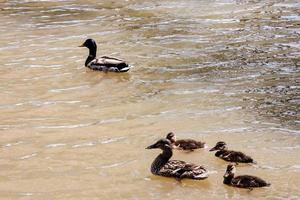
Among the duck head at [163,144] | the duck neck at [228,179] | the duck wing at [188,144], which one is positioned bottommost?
the duck neck at [228,179]

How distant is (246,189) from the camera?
383 inches

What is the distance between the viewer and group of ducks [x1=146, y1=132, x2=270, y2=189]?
383 inches

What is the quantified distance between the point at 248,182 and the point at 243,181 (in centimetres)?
8

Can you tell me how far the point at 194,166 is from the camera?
10164 mm

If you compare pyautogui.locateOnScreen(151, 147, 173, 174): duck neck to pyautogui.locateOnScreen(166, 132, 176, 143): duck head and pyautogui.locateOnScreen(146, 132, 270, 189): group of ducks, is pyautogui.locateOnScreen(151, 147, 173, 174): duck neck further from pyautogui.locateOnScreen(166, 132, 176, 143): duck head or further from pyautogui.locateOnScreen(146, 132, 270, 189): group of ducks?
pyautogui.locateOnScreen(166, 132, 176, 143): duck head

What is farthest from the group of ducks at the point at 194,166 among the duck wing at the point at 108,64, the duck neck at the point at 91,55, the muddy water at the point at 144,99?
the duck neck at the point at 91,55

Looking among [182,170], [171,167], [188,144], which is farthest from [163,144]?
[188,144]

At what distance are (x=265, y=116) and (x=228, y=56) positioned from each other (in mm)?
4891

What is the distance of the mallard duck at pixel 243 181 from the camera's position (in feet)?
31.7

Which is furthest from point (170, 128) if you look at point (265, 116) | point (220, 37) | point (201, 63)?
point (220, 37)

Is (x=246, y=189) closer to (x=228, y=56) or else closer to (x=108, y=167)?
(x=108, y=167)

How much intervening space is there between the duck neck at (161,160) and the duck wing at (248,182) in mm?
1167

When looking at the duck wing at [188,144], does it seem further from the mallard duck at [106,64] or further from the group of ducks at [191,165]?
the mallard duck at [106,64]

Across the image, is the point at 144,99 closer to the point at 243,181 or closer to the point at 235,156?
the point at 235,156
